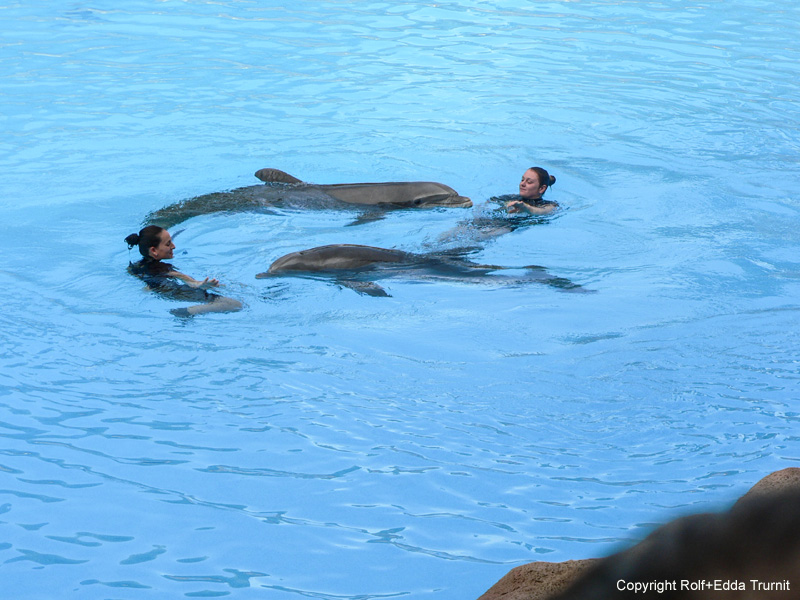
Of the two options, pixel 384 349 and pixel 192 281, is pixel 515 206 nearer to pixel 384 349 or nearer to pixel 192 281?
pixel 384 349

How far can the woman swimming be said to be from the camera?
532 cm

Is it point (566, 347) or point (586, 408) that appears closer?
point (586, 408)

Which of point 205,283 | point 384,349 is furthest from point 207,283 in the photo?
point 384,349

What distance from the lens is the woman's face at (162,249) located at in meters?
5.84

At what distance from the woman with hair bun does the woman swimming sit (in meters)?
3.05

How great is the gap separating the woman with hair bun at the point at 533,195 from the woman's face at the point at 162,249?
3.18m

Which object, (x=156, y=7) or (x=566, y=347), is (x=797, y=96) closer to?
(x=566, y=347)

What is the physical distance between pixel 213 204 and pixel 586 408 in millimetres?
4267

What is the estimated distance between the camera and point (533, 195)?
7.50 m

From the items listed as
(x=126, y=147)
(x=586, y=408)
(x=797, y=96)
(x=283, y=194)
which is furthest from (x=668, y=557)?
(x=797, y=96)

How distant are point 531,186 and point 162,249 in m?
3.50

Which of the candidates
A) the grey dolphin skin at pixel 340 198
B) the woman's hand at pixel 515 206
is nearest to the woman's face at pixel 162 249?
the grey dolphin skin at pixel 340 198

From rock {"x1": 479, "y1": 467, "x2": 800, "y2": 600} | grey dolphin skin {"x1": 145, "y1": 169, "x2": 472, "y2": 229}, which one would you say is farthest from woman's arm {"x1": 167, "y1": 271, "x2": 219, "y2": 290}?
rock {"x1": 479, "y1": 467, "x2": 800, "y2": 600}

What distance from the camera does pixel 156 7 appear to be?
49.5 ft
